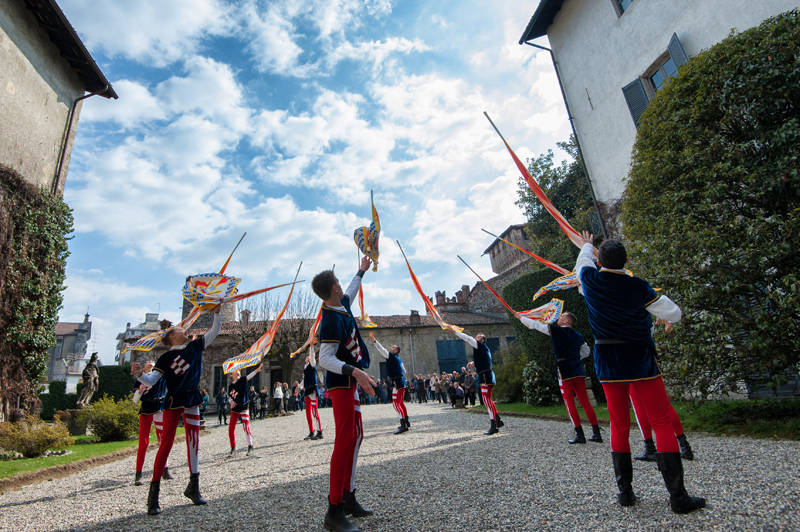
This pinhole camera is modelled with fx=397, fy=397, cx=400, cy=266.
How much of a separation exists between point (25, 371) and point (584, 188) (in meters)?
21.7

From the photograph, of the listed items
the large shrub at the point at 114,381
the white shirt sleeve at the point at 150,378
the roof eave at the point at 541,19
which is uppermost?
the roof eave at the point at 541,19

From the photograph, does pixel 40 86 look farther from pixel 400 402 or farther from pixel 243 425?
pixel 400 402

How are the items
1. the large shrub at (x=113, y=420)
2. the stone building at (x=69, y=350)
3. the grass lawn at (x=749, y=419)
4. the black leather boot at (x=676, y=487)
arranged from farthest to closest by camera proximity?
1. the stone building at (x=69, y=350)
2. the large shrub at (x=113, y=420)
3. the grass lawn at (x=749, y=419)
4. the black leather boot at (x=676, y=487)

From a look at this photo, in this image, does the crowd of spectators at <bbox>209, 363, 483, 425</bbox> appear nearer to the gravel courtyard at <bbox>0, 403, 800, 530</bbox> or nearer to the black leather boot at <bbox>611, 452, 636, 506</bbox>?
the gravel courtyard at <bbox>0, 403, 800, 530</bbox>

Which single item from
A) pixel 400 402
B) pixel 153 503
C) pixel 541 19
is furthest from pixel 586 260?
pixel 541 19

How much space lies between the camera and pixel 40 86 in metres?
13.1

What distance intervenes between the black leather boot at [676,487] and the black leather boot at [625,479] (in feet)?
0.97

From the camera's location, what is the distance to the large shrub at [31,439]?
29.0ft

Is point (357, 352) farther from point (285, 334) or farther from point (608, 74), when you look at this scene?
point (285, 334)

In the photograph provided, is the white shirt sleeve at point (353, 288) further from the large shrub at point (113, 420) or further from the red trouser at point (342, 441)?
the large shrub at point (113, 420)

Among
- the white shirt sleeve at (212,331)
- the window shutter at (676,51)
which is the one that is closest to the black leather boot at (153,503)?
the white shirt sleeve at (212,331)

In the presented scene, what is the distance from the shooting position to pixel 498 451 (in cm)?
644

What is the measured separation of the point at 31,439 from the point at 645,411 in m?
12.1

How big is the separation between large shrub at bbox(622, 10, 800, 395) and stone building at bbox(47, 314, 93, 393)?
60862 mm
